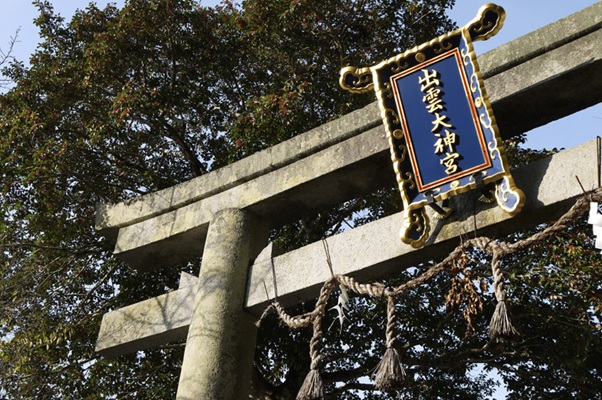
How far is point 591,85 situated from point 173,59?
6.39 meters

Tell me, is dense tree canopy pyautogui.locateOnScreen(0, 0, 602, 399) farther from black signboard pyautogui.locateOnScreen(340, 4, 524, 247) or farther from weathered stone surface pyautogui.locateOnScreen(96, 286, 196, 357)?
black signboard pyautogui.locateOnScreen(340, 4, 524, 247)

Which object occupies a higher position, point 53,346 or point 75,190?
point 75,190

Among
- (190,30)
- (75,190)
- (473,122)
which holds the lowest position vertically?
(473,122)

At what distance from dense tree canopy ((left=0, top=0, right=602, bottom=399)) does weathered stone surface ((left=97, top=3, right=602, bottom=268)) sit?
2380mm

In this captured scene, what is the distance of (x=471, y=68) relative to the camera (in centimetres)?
463

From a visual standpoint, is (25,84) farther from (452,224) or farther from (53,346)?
(452,224)

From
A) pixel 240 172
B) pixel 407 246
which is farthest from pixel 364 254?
pixel 240 172

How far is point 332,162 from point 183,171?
16.7ft

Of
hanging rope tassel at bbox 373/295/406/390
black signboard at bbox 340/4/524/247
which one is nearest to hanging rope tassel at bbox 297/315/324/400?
hanging rope tassel at bbox 373/295/406/390

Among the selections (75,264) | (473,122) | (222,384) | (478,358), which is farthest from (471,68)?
(75,264)

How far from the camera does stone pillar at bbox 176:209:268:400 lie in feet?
16.2

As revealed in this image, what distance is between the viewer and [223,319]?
517cm

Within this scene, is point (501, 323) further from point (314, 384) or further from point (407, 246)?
point (314, 384)

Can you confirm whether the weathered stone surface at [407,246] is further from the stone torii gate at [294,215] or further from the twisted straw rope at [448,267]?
the twisted straw rope at [448,267]
